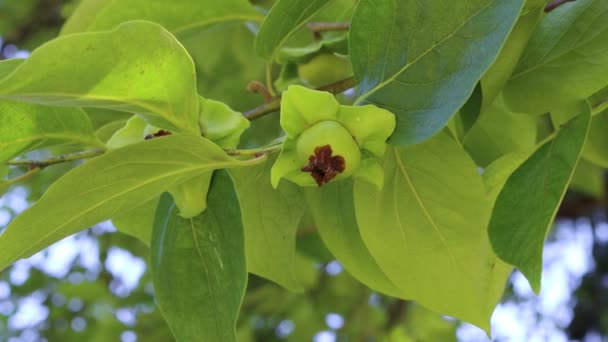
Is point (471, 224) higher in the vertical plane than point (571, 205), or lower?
higher

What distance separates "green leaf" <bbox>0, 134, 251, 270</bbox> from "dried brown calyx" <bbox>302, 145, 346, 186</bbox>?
63 millimetres

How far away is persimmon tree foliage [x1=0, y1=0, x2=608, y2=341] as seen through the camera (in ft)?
1.62

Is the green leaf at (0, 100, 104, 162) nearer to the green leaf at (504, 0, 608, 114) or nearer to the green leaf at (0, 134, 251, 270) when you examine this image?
the green leaf at (0, 134, 251, 270)

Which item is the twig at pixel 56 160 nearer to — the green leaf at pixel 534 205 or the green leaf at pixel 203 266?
the green leaf at pixel 203 266

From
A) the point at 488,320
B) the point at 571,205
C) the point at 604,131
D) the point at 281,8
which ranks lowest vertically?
the point at 571,205

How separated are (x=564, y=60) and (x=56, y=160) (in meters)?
0.41

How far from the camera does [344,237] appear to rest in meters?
0.67

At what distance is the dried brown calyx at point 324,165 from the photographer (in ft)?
1.61

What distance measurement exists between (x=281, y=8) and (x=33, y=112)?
0.21 metres

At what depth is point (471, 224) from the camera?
0.62 metres

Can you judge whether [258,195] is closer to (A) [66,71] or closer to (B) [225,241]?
(B) [225,241]

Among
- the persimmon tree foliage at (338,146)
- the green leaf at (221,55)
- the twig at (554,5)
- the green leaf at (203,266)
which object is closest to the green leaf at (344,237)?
the persimmon tree foliage at (338,146)

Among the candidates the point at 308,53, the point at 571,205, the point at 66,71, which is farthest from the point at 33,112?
the point at 571,205

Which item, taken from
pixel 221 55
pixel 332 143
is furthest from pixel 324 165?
pixel 221 55
